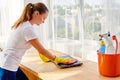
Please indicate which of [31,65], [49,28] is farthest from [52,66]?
[49,28]

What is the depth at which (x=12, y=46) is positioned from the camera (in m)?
1.65

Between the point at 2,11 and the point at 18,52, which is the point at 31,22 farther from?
the point at 2,11

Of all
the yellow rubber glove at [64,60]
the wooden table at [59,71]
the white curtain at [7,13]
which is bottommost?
the wooden table at [59,71]

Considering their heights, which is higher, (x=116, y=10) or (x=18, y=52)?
(x=116, y=10)

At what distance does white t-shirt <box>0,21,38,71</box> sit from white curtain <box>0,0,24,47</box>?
101cm

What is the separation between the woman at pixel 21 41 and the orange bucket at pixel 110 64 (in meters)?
0.45

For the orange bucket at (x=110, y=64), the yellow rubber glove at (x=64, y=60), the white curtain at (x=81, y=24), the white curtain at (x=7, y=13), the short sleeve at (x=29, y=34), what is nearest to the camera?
the orange bucket at (x=110, y=64)

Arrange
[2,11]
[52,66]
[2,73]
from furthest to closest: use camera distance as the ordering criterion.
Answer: [2,11] < [52,66] < [2,73]

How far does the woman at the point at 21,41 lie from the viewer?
1.60 m

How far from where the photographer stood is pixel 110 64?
1382 mm

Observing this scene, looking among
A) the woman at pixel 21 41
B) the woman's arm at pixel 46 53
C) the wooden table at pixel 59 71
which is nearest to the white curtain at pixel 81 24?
the wooden table at pixel 59 71

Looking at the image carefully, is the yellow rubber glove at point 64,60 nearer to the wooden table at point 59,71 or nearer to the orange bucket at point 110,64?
the wooden table at point 59,71

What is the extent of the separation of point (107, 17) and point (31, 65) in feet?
2.65

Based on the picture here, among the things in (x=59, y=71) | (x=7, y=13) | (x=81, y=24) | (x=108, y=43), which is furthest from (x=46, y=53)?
(x=7, y=13)
